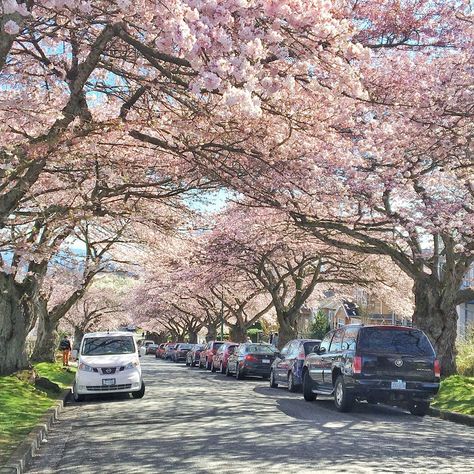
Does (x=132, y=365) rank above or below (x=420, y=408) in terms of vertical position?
above

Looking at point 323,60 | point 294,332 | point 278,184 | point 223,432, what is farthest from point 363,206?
point 294,332

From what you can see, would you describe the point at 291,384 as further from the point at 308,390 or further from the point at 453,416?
the point at 453,416

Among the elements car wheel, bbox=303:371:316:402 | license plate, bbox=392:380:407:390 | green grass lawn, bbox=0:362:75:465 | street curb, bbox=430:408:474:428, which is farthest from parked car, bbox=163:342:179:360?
license plate, bbox=392:380:407:390

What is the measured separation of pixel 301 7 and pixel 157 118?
18.5 feet

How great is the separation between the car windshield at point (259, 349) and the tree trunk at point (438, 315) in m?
7.49

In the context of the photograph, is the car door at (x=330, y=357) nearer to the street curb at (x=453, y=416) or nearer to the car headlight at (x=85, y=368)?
the street curb at (x=453, y=416)

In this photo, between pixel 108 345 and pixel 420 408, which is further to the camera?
pixel 108 345

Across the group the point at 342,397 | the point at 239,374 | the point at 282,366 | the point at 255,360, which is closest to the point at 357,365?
the point at 342,397

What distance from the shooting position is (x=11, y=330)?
19797mm

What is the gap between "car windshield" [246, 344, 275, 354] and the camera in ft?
89.7

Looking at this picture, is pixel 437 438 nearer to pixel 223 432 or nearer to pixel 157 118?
pixel 223 432

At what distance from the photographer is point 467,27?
1231 cm

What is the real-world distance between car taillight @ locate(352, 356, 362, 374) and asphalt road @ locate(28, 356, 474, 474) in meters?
0.91

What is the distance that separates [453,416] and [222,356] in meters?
19.5
